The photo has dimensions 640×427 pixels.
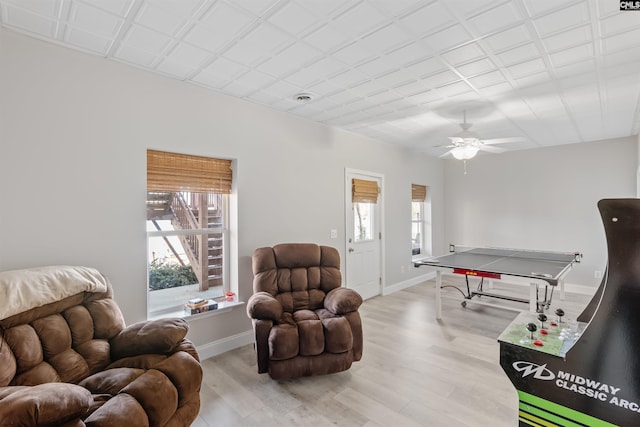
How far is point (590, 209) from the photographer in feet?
17.0

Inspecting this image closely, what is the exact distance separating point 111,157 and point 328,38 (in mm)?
1904

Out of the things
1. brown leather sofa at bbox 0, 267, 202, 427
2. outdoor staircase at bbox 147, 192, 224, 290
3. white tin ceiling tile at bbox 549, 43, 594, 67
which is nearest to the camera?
brown leather sofa at bbox 0, 267, 202, 427

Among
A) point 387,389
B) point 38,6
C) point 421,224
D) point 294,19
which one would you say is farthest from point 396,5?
point 421,224

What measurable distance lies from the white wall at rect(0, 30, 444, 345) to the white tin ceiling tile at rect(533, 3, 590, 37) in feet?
8.29

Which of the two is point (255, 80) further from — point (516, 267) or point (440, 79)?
point (516, 267)

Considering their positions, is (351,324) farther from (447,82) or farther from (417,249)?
(417,249)

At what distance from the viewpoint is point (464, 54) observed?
2.31m

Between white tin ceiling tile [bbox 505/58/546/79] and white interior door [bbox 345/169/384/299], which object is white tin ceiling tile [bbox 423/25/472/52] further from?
white interior door [bbox 345/169/384/299]

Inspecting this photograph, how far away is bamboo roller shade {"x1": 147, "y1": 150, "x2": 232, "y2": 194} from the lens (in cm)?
271

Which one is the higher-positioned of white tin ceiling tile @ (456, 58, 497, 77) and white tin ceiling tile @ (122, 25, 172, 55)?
white tin ceiling tile @ (122, 25, 172, 55)

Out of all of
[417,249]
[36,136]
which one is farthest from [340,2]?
[417,249]

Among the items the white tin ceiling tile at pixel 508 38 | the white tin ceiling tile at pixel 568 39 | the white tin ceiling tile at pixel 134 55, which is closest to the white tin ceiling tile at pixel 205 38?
the white tin ceiling tile at pixel 134 55

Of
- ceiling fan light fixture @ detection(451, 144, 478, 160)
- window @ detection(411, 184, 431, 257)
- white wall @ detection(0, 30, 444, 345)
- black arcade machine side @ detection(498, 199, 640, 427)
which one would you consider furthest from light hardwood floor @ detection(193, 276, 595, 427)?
window @ detection(411, 184, 431, 257)

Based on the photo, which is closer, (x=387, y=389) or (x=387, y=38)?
(x=387, y=38)
